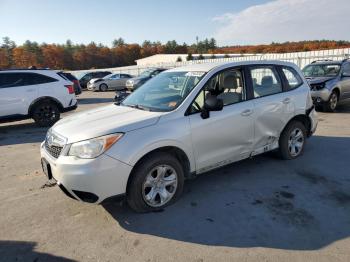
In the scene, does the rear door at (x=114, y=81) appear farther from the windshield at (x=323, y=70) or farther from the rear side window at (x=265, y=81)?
the rear side window at (x=265, y=81)

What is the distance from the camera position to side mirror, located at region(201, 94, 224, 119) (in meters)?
4.11

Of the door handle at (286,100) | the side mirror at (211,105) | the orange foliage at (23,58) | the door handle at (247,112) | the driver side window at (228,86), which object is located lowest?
the door handle at (247,112)

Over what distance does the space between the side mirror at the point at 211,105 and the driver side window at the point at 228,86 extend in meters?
0.33

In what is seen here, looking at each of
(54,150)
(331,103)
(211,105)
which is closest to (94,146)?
(54,150)

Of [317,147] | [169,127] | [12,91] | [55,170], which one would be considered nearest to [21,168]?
[55,170]

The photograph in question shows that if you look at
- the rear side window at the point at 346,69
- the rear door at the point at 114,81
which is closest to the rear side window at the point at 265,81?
the rear side window at the point at 346,69

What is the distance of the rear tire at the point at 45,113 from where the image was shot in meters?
9.95

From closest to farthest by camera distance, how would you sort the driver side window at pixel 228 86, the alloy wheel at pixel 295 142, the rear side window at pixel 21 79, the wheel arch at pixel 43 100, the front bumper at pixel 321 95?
the driver side window at pixel 228 86
the alloy wheel at pixel 295 142
the rear side window at pixel 21 79
the wheel arch at pixel 43 100
the front bumper at pixel 321 95

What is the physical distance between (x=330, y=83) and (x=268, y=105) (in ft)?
21.9

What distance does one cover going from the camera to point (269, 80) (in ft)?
17.4

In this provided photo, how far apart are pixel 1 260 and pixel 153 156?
6.11 feet

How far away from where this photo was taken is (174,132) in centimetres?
392

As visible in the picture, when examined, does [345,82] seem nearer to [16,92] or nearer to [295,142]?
[295,142]

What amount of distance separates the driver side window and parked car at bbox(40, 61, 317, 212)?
1cm
